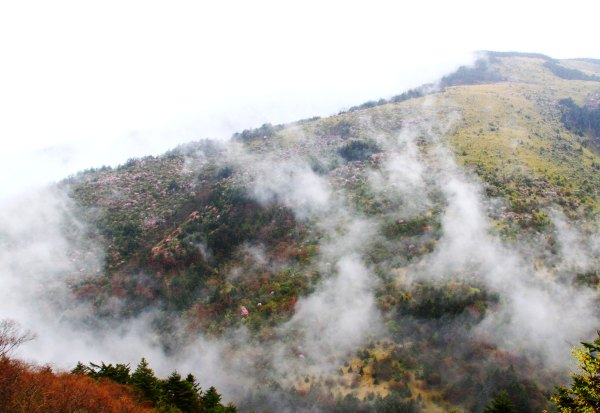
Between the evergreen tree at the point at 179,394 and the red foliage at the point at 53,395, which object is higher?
the red foliage at the point at 53,395

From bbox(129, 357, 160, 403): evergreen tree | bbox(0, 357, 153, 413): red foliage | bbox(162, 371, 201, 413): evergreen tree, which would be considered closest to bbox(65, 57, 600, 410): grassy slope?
bbox(162, 371, 201, 413): evergreen tree

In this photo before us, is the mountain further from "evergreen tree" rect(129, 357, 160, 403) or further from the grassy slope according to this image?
"evergreen tree" rect(129, 357, 160, 403)

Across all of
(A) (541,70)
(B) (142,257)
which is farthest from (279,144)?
(A) (541,70)

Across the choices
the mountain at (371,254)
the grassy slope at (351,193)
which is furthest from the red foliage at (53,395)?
the grassy slope at (351,193)

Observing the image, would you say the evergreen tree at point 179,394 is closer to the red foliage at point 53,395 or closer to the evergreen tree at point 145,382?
the evergreen tree at point 145,382

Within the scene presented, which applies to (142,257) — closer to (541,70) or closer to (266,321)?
(266,321)

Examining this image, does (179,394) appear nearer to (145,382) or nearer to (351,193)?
(145,382)
